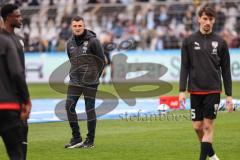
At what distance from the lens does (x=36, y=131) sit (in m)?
16.8

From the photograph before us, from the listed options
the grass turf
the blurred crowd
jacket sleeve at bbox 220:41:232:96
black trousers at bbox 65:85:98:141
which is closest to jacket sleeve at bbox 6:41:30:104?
jacket sleeve at bbox 220:41:232:96

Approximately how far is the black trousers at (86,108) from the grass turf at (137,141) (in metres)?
0.37

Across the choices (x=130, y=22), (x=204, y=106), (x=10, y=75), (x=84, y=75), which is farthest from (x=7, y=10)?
(x=130, y=22)

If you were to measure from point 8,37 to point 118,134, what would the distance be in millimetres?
7310

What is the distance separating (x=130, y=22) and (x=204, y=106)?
1006 inches

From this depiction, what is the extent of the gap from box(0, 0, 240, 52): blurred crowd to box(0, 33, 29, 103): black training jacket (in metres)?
26.2

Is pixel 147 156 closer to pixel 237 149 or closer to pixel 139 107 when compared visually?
pixel 237 149

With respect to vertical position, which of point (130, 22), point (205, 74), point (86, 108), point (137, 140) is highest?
point (205, 74)

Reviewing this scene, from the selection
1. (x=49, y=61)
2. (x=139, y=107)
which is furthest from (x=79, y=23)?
(x=49, y=61)

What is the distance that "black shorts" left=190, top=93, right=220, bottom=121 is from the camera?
11.3 meters

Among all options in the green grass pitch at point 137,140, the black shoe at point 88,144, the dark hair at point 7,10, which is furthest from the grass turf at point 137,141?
the dark hair at point 7,10

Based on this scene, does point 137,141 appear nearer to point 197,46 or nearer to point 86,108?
point 86,108

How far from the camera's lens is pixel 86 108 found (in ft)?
47.0

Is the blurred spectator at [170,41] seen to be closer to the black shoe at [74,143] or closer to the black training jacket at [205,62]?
the black shoe at [74,143]
